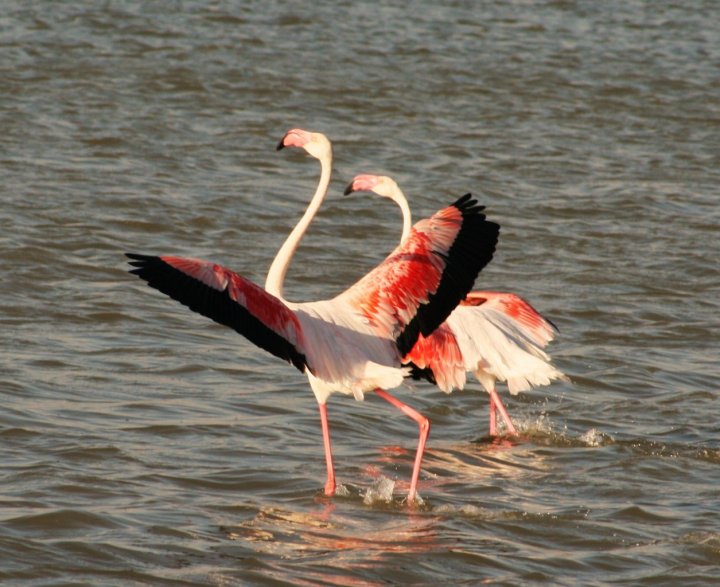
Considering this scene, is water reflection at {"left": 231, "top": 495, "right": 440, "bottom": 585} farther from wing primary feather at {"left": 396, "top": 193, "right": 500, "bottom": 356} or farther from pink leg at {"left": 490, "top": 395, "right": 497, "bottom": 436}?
pink leg at {"left": 490, "top": 395, "right": 497, "bottom": 436}

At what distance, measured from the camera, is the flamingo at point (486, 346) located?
7.81m

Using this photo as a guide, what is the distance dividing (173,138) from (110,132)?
0.66 m

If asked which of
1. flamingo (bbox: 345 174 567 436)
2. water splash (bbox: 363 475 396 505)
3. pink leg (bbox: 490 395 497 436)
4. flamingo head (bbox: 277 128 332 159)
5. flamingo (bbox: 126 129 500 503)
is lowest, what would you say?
pink leg (bbox: 490 395 497 436)

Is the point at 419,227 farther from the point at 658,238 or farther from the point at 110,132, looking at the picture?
the point at 110,132

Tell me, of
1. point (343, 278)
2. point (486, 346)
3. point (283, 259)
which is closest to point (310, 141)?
point (283, 259)

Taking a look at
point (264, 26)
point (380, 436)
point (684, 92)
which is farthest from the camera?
point (264, 26)

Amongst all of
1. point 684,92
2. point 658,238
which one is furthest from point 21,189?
point 684,92

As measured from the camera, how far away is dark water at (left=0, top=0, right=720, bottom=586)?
20.6ft

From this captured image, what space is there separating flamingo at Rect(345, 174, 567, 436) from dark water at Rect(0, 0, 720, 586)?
351 millimetres

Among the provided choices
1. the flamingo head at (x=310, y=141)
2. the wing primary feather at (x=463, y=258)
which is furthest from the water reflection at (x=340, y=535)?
the flamingo head at (x=310, y=141)

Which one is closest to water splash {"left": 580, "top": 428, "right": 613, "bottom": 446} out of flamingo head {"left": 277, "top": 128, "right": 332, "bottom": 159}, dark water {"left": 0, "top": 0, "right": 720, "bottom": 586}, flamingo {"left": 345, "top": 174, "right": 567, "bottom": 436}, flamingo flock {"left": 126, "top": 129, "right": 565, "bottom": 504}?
dark water {"left": 0, "top": 0, "right": 720, "bottom": 586}

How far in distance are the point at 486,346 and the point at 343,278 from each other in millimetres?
3424

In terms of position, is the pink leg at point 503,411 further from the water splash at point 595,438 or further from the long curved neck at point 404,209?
the long curved neck at point 404,209

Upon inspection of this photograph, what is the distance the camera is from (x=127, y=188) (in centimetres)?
1326
